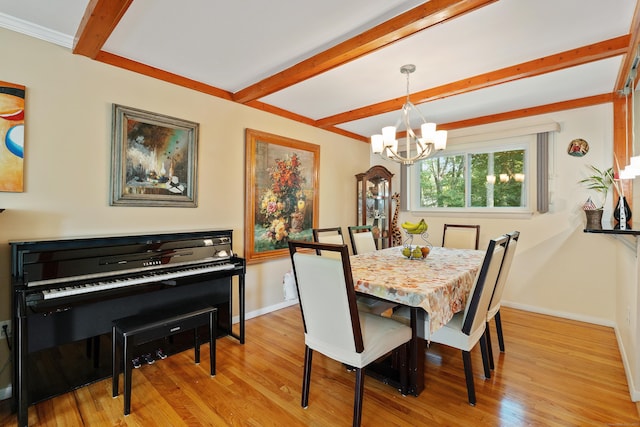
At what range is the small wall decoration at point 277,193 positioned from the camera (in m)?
3.38

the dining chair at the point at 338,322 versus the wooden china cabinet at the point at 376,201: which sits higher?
the wooden china cabinet at the point at 376,201

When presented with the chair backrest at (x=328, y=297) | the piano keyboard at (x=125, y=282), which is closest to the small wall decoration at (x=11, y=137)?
the piano keyboard at (x=125, y=282)

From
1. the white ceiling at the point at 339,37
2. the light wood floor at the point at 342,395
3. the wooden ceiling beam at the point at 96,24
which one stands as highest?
the white ceiling at the point at 339,37

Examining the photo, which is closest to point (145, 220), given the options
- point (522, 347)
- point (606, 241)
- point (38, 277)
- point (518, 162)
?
point (38, 277)

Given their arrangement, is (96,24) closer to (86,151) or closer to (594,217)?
(86,151)

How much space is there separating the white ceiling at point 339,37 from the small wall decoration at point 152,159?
47 centimetres

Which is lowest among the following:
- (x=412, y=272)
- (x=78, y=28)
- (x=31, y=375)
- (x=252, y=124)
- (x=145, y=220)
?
(x=31, y=375)

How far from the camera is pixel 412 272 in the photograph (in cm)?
216

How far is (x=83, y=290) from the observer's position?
185 centimetres

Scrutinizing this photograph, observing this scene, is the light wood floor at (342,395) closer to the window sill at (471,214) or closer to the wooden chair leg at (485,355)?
the wooden chair leg at (485,355)

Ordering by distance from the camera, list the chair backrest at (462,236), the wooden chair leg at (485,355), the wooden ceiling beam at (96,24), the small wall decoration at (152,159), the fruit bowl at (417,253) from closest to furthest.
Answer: the wooden ceiling beam at (96,24) < the wooden chair leg at (485,355) < the small wall decoration at (152,159) < the fruit bowl at (417,253) < the chair backrest at (462,236)

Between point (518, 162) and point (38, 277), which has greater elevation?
point (518, 162)

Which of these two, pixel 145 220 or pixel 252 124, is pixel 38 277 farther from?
pixel 252 124

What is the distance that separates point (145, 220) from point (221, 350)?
1276 mm
